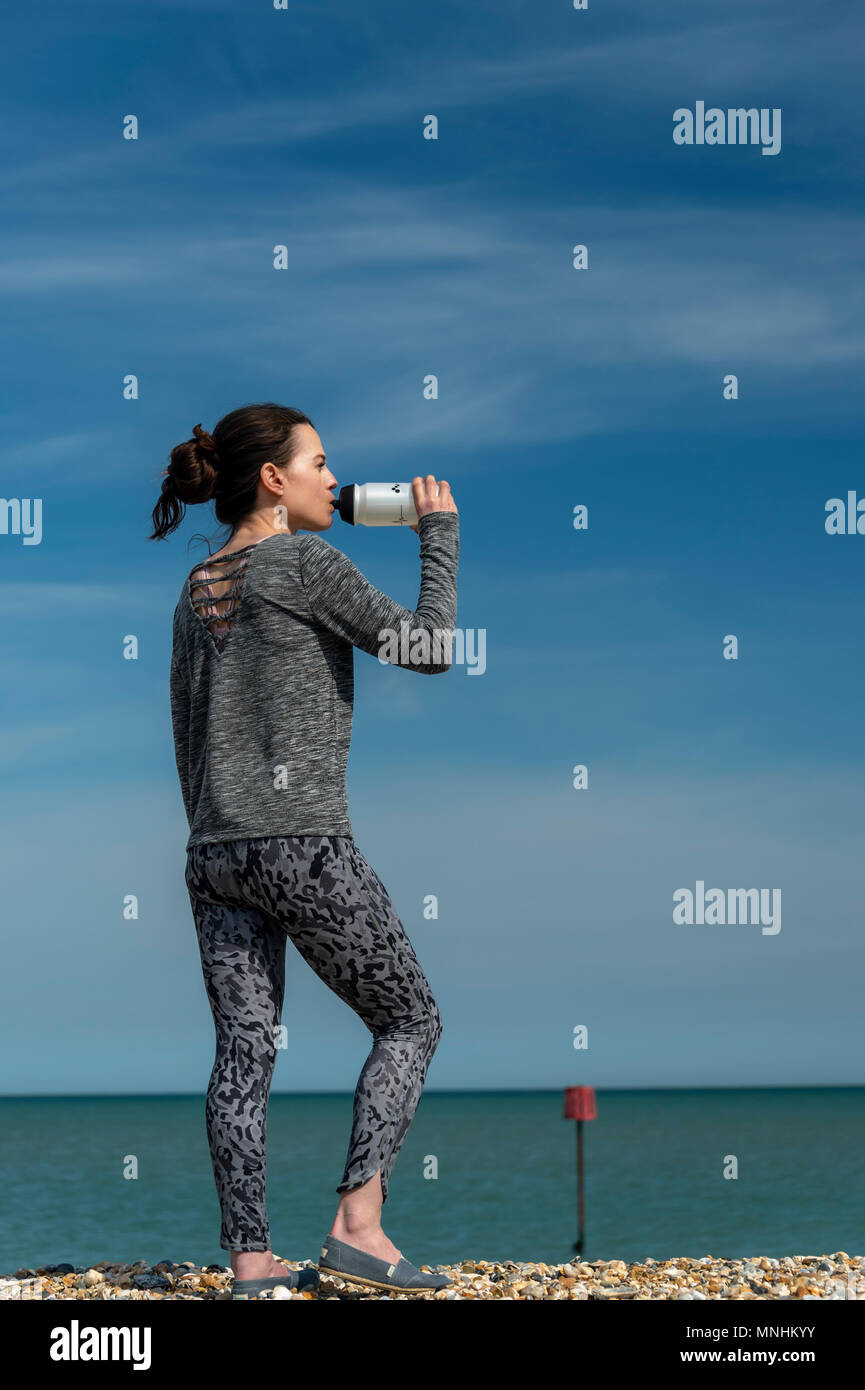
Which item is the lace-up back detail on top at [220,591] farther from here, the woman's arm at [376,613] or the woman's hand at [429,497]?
the woman's hand at [429,497]

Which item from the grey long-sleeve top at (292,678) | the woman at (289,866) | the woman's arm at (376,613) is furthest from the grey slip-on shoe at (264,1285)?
the woman's arm at (376,613)

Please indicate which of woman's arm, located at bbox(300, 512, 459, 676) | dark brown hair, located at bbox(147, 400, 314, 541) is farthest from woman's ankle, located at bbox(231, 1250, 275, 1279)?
dark brown hair, located at bbox(147, 400, 314, 541)

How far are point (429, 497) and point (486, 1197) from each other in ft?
125

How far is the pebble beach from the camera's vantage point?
392 centimetres

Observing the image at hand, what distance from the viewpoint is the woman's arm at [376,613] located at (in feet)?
11.9

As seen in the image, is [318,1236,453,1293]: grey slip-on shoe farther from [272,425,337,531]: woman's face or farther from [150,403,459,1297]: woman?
[272,425,337,531]: woman's face

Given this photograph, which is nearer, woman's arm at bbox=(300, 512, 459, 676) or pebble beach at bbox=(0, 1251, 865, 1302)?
woman's arm at bbox=(300, 512, 459, 676)

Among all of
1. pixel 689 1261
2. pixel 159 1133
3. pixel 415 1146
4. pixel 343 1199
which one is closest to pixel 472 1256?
pixel 689 1261

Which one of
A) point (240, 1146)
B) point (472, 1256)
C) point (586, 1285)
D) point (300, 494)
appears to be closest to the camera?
point (240, 1146)

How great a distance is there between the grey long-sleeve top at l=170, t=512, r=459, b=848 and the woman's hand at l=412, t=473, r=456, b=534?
0.75 ft
